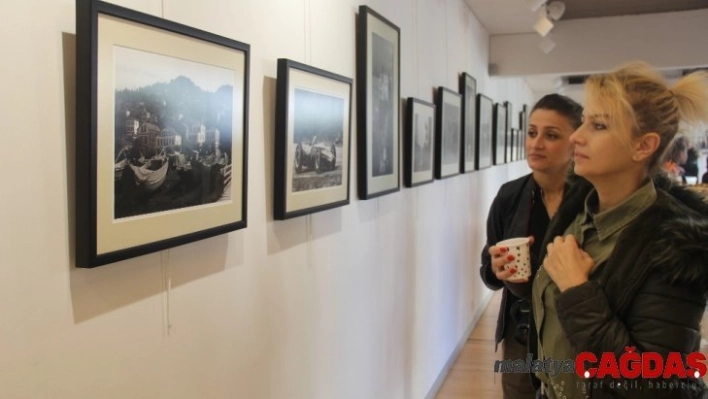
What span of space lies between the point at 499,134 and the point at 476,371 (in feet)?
8.94

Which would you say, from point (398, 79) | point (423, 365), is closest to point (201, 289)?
point (398, 79)

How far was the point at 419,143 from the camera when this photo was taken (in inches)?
120

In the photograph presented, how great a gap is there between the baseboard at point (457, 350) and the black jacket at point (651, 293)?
7.91ft

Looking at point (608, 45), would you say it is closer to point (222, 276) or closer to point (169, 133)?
point (222, 276)

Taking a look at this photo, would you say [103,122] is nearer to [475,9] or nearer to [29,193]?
[29,193]

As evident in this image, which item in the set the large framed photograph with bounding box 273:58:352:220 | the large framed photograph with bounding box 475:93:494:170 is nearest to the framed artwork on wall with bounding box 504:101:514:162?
the large framed photograph with bounding box 475:93:494:170

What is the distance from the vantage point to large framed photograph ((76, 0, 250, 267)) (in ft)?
3.19

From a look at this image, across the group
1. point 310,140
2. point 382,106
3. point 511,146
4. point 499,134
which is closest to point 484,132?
point 499,134

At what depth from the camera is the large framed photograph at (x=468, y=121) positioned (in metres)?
4.21

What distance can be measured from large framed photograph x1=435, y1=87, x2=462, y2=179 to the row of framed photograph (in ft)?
4.38

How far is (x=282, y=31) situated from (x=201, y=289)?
2.65ft

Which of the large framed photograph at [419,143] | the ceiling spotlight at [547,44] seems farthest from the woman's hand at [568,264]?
the ceiling spotlight at [547,44]

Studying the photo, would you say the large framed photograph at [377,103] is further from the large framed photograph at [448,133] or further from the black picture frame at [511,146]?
the black picture frame at [511,146]

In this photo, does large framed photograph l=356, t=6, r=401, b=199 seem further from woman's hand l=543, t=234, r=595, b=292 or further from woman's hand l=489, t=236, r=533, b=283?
woman's hand l=543, t=234, r=595, b=292
